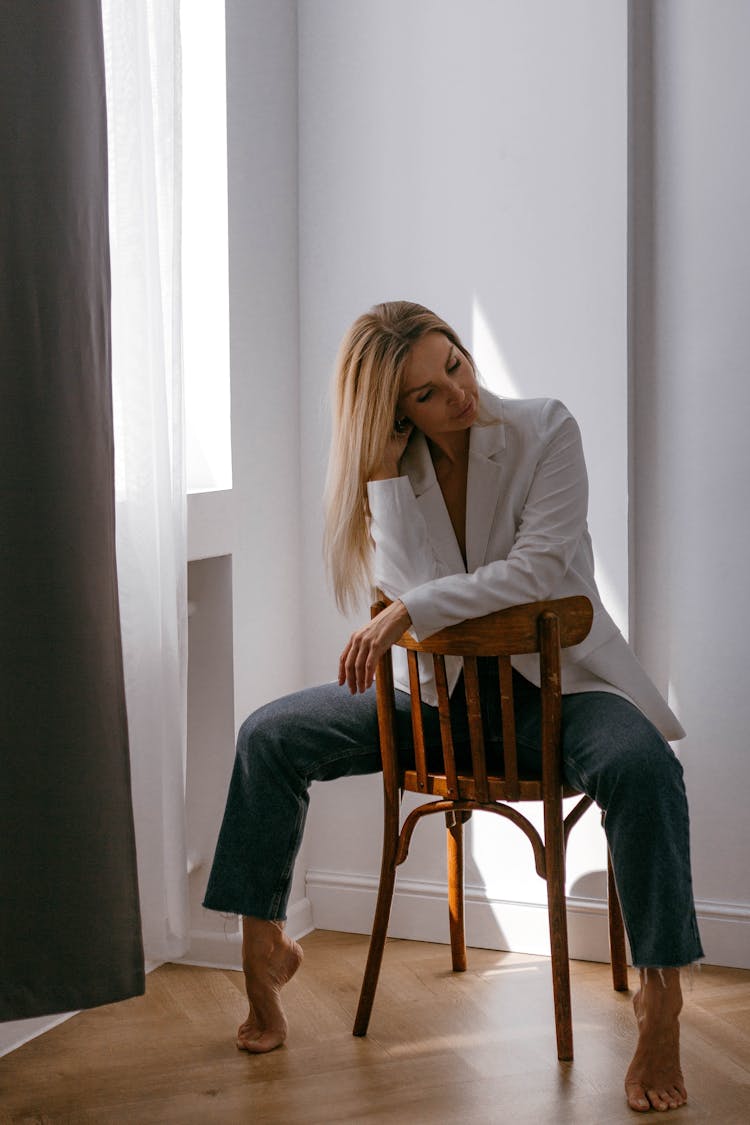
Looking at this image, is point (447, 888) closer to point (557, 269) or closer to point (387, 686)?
point (387, 686)

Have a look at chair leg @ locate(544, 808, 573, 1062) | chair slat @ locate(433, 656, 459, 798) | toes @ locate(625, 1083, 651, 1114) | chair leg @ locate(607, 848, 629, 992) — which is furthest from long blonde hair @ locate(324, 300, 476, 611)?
toes @ locate(625, 1083, 651, 1114)

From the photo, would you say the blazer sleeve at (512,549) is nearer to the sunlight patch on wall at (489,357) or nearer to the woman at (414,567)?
the woman at (414,567)

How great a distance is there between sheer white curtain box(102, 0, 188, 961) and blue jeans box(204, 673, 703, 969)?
122mm

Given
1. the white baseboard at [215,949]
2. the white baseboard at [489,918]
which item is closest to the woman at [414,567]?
the white baseboard at [215,949]

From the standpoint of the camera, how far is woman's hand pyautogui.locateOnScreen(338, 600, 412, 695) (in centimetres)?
206

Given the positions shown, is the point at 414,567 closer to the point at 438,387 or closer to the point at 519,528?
the point at 519,528

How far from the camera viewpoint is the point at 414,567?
2230 millimetres

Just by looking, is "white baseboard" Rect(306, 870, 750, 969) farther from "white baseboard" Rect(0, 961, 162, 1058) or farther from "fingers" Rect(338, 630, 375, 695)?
"fingers" Rect(338, 630, 375, 695)

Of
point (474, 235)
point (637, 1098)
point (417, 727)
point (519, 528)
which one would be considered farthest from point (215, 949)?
point (474, 235)

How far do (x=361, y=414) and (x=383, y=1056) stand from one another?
111 centimetres

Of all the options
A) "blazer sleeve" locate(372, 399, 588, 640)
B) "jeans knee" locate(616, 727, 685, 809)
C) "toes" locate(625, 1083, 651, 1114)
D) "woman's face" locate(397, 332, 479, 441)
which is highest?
"woman's face" locate(397, 332, 479, 441)

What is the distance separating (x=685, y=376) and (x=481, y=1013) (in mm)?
1323

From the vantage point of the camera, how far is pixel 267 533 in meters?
2.76

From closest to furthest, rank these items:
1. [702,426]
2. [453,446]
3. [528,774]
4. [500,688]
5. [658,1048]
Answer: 1. [658,1048]
2. [500,688]
3. [528,774]
4. [453,446]
5. [702,426]
